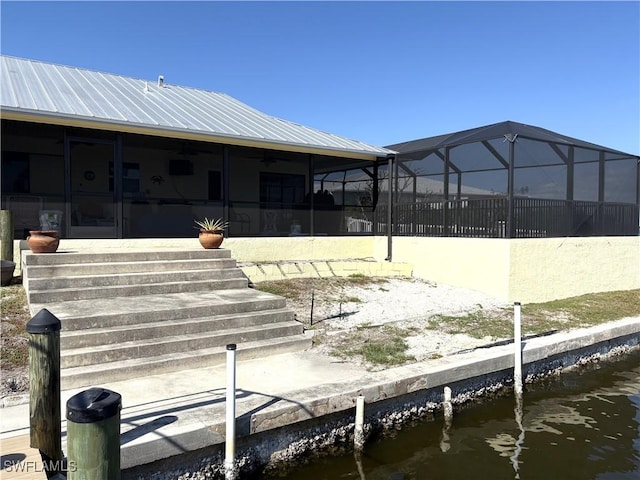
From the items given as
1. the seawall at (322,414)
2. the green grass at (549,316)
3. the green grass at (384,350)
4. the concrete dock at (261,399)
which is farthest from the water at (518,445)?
the green grass at (549,316)

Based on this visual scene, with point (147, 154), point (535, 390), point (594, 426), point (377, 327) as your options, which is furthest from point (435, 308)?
point (147, 154)

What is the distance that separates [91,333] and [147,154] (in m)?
8.02

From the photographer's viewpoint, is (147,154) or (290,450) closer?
(290,450)

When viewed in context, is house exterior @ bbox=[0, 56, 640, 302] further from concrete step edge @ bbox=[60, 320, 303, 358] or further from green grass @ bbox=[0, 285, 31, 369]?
concrete step edge @ bbox=[60, 320, 303, 358]

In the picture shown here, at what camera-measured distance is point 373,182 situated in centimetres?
1284

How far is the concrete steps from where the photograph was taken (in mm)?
5168

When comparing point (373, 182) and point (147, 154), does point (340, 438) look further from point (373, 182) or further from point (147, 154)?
point (147, 154)

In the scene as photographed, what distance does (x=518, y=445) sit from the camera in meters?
4.86

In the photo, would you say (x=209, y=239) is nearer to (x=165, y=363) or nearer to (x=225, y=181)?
(x=225, y=181)

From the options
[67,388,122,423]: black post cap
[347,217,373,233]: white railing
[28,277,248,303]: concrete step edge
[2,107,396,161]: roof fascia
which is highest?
[2,107,396,161]: roof fascia

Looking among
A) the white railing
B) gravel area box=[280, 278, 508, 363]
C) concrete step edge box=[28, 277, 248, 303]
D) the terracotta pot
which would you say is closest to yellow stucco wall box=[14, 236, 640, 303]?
the white railing

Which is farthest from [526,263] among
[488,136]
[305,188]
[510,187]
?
[305,188]

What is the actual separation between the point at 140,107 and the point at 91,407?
8979mm

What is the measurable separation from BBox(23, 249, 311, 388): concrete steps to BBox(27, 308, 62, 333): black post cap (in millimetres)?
1661
